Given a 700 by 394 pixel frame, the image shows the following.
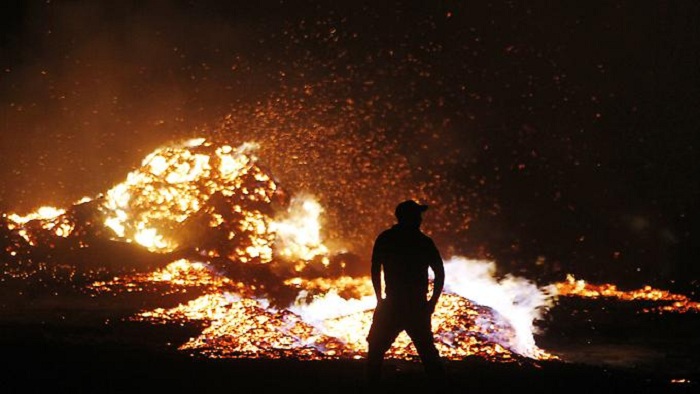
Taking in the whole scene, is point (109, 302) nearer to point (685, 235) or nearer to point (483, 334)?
point (483, 334)

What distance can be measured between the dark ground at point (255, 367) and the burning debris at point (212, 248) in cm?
150

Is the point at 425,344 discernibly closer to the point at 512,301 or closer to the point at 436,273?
the point at 436,273

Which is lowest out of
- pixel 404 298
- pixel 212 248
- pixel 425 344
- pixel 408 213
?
pixel 425 344

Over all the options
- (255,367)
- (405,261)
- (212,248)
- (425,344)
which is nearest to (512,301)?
(212,248)

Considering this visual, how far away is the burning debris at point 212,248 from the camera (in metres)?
13.7

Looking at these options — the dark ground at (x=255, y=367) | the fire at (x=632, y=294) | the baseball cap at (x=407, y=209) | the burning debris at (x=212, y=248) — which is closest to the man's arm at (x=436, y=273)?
the baseball cap at (x=407, y=209)

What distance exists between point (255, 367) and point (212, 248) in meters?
10.3

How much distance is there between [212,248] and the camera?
703 inches

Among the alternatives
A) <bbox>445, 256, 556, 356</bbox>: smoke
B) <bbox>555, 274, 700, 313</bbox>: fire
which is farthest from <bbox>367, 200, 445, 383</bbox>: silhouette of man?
<bbox>555, 274, 700, 313</bbox>: fire

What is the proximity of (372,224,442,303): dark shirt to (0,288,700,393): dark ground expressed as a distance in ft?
2.85

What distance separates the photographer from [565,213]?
32844 mm

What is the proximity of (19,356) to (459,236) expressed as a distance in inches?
961

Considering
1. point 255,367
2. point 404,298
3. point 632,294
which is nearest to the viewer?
point 404,298

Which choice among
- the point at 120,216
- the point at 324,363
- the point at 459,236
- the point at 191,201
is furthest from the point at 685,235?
the point at 324,363
